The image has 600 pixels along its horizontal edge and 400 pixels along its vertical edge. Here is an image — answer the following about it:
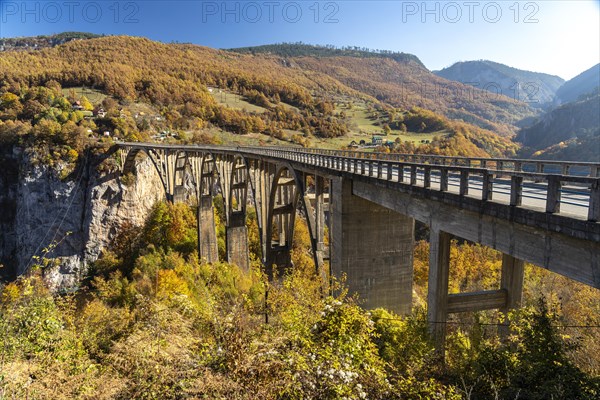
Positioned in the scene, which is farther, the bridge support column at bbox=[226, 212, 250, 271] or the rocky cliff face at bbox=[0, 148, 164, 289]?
the rocky cliff face at bbox=[0, 148, 164, 289]

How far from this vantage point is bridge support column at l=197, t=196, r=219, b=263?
133ft

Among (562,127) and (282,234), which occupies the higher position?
(562,127)

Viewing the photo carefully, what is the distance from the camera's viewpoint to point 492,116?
200 metres

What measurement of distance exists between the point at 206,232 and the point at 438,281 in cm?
3480

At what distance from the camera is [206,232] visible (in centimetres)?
4159

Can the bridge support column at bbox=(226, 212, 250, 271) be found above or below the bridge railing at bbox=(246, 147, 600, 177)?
below

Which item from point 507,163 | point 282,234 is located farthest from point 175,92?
point 507,163

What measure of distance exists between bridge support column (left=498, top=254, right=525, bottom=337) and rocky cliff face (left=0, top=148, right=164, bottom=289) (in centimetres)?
5497

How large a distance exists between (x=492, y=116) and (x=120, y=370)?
9032 inches

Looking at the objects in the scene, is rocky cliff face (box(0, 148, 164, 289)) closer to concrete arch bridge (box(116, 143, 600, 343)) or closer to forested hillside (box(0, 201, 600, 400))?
concrete arch bridge (box(116, 143, 600, 343))

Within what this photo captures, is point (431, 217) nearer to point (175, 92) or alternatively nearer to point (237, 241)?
point (237, 241)

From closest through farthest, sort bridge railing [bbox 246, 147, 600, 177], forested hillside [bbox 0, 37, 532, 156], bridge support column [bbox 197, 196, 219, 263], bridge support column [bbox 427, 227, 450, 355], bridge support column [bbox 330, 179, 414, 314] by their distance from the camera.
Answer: bridge support column [bbox 427, 227, 450, 355]
bridge railing [bbox 246, 147, 600, 177]
bridge support column [bbox 330, 179, 414, 314]
bridge support column [bbox 197, 196, 219, 263]
forested hillside [bbox 0, 37, 532, 156]

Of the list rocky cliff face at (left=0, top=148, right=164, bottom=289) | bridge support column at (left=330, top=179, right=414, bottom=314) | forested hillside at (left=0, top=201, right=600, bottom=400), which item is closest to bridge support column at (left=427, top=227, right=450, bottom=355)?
forested hillside at (left=0, top=201, right=600, bottom=400)

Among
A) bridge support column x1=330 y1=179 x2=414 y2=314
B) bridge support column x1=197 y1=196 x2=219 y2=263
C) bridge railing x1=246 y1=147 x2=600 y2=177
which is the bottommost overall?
bridge support column x1=197 y1=196 x2=219 y2=263
